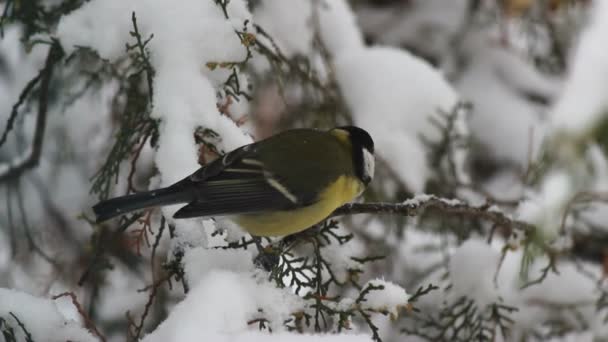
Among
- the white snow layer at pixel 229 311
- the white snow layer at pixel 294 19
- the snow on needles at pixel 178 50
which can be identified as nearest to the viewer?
the white snow layer at pixel 229 311

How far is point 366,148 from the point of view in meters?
3.23

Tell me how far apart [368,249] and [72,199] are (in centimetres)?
189

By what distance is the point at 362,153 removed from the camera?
10.6 ft

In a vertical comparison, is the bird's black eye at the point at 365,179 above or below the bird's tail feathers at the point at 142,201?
above

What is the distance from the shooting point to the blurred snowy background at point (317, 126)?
230 centimetres

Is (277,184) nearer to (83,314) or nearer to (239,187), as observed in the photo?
(239,187)

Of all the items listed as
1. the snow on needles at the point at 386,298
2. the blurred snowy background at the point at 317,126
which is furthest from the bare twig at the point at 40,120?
the snow on needles at the point at 386,298

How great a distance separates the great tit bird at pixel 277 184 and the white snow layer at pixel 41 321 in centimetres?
44

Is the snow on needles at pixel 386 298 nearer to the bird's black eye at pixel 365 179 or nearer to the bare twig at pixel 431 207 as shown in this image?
the bare twig at pixel 431 207

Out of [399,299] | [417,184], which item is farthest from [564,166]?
[417,184]

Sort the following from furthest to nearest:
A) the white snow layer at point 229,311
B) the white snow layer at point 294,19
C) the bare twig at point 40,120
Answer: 1. the white snow layer at point 294,19
2. the bare twig at point 40,120
3. the white snow layer at point 229,311

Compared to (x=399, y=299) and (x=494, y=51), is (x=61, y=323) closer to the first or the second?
(x=399, y=299)

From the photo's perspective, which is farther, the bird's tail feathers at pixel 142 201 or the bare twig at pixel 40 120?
the bare twig at pixel 40 120

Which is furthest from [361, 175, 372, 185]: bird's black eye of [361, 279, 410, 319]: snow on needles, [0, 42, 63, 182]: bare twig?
[0, 42, 63, 182]: bare twig
